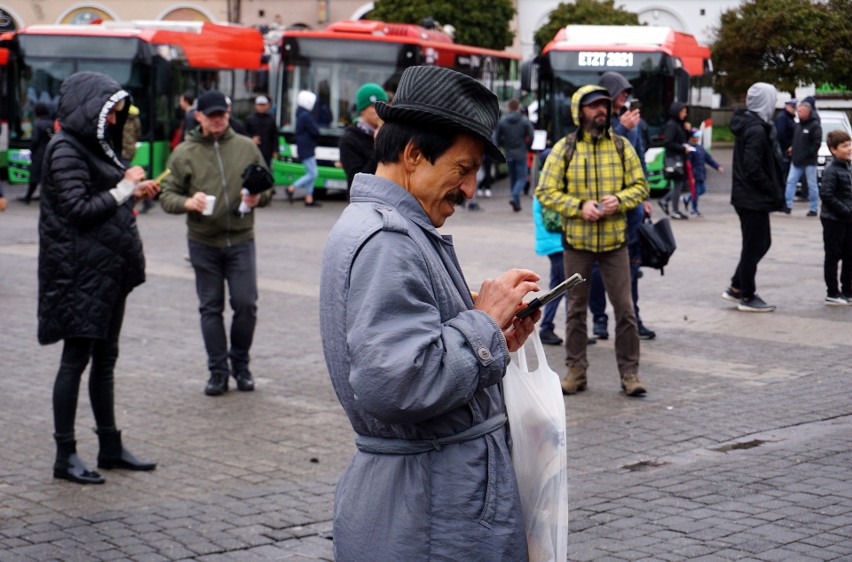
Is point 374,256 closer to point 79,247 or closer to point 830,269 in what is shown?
point 79,247

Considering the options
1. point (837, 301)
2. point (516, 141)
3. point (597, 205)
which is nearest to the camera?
point (597, 205)

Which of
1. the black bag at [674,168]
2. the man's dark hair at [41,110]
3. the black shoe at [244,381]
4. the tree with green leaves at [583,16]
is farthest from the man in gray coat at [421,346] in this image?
the tree with green leaves at [583,16]

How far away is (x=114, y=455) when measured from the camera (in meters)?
6.30

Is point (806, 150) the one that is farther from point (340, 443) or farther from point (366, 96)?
point (340, 443)

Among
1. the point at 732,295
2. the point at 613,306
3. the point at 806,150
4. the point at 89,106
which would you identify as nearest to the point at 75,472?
the point at 89,106

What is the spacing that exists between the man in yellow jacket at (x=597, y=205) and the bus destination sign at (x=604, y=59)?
52.2 ft

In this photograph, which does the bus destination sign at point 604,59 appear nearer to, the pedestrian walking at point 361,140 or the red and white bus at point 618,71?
the red and white bus at point 618,71

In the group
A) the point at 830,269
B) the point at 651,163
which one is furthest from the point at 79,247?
the point at 651,163

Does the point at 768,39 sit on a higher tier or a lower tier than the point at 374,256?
higher

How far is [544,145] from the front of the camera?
2414cm

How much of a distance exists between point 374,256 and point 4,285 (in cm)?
1096

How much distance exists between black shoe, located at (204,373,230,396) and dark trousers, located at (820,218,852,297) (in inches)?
240

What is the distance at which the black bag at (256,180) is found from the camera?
25.9 feet

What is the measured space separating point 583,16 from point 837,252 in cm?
3977
